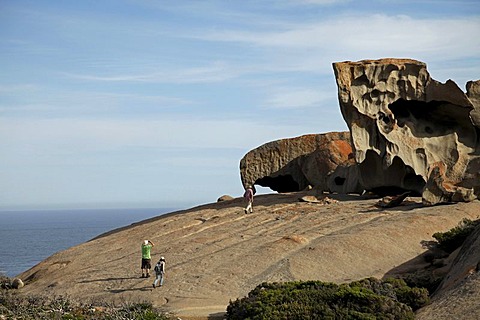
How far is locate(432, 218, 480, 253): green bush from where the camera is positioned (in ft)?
81.9

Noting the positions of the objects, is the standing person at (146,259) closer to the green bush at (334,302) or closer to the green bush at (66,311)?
the green bush at (66,311)

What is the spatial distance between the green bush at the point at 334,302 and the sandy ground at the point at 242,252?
5.24ft

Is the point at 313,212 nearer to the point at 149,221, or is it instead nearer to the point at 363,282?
the point at 149,221

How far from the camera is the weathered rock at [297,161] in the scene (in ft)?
128

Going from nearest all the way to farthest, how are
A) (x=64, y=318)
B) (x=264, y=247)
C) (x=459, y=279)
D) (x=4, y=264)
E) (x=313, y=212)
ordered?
(x=459, y=279)
(x=64, y=318)
(x=264, y=247)
(x=313, y=212)
(x=4, y=264)

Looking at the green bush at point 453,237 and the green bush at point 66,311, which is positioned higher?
the green bush at point 453,237

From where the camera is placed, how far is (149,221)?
35469 mm

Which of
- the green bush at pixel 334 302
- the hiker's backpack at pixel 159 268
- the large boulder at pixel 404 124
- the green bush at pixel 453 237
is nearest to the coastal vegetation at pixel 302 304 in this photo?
the green bush at pixel 334 302

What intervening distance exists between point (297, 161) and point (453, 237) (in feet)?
53.5

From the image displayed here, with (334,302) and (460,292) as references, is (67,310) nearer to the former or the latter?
(334,302)

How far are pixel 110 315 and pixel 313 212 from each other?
40.4 ft

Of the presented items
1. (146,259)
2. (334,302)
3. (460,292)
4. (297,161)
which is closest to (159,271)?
(146,259)

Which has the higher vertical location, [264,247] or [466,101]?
[466,101]

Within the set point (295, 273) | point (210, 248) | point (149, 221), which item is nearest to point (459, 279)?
point (295, 273)
